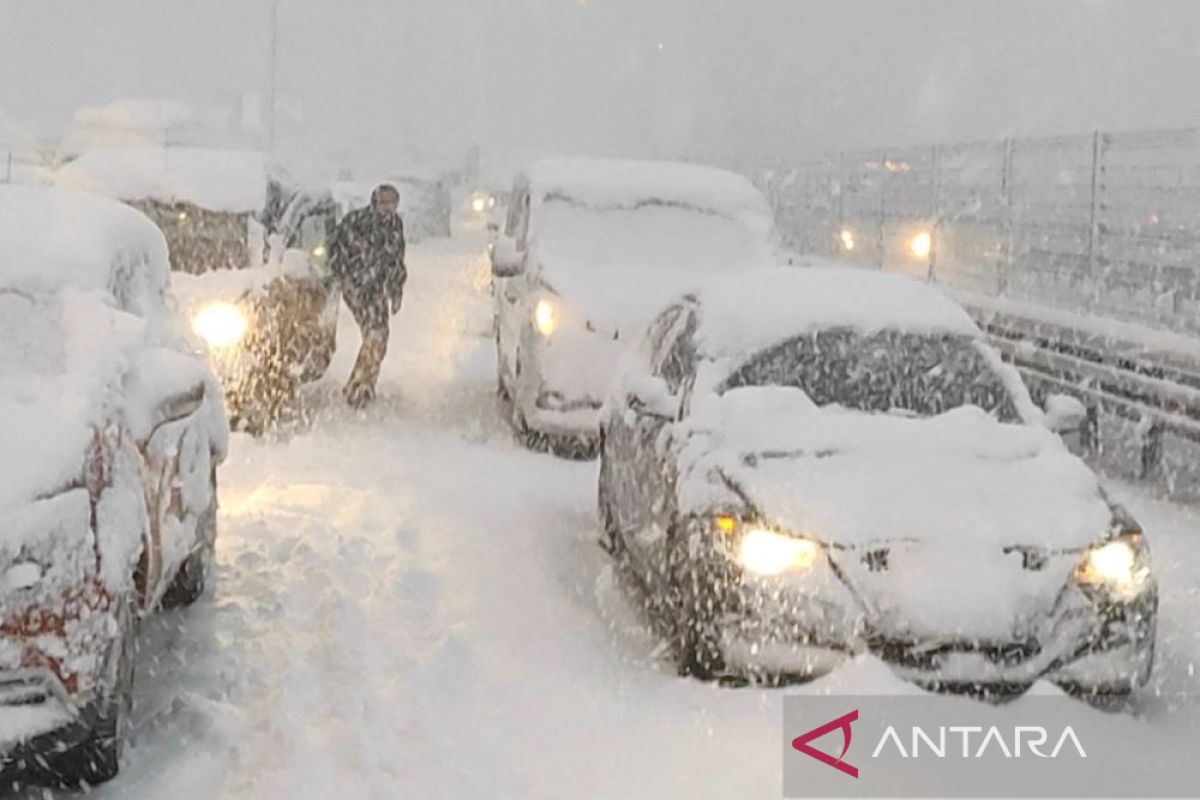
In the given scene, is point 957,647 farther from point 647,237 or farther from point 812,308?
point 647,237

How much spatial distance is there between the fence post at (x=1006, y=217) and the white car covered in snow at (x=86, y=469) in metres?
13.4

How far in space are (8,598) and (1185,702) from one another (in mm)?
4108

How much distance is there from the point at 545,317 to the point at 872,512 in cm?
538

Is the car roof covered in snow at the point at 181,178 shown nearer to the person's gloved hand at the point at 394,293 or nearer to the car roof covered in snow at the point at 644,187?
the person's gloved hand at the point at 394,293

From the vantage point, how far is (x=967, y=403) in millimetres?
6684

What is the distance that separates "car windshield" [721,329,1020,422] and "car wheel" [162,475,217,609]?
7.49 ft

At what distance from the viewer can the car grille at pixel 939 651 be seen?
526 cm

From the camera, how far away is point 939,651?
5258 mm

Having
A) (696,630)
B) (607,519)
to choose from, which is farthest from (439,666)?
(607,519)

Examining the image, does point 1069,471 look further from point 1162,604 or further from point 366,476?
point 366,476

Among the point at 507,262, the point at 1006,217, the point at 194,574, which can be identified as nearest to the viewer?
the point at 194,574

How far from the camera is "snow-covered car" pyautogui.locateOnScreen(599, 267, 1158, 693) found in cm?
534

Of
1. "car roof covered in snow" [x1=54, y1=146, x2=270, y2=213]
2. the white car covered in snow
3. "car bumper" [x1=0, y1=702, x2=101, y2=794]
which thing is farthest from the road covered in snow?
"car roof covered in snow" [x1=54, y1=146, x2=270, y2=213]

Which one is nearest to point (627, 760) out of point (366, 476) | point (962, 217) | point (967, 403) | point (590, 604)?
point (590, 604)
